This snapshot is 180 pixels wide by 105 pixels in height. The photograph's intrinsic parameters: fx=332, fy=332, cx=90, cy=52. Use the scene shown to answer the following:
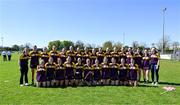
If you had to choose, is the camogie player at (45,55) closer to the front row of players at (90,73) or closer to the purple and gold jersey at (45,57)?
the purple and gold jersey at (45,57)

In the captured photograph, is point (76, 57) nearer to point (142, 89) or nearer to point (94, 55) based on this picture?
point (94, 55)

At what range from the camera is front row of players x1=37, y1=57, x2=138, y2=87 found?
14961 mm

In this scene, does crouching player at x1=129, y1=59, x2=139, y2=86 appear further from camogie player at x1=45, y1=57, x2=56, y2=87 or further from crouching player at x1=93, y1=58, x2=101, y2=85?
camogie player at x1=45, y1=57, x2=56, y2=87

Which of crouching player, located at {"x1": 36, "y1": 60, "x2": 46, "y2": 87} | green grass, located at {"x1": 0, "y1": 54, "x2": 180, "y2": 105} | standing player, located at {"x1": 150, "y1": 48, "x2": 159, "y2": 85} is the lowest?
green grass, located at {"x1": 0, "y1": 54, "x2": 180, "y2": 105}

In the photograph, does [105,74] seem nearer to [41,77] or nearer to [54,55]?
[54,55]

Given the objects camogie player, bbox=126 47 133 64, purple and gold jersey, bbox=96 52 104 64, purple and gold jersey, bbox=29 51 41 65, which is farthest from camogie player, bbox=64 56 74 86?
camogie player, bbox=126 47 133 64

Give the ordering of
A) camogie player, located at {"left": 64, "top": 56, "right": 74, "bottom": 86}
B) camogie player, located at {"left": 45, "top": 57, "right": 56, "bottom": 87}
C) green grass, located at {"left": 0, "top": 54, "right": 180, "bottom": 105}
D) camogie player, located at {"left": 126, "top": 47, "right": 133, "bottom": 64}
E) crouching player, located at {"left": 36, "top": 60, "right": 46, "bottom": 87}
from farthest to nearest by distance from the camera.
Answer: camogie player, located at {"left": 126, "top": 47, "right": 133, "bottom": 64} < camogie player, located at {"left": 64, "top": 56, "right": 74, "bottom": 86} < camogie player, located at {"left": 45, "top": 57, "right": 56, "bottom": 87} < crouching player, located at {"left": 36, "top": 60, "right": 46, "bottom": 87} < green grass, located at {"left": 0, "top": 54, "right": 180, "bottom": 105}

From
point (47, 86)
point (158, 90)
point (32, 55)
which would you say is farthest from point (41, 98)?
point (158, 90)

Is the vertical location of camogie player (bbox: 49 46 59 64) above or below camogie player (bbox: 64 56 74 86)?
above

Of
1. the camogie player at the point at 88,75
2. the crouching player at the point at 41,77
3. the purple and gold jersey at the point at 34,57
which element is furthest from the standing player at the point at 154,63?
the purple and gold jersey at the point at 34,57

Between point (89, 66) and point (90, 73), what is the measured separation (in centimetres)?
35

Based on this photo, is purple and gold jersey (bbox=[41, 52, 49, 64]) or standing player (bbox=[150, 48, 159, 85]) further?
standing player (bbox=[150, 48, 159, 85])

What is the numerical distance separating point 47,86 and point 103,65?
9.38ft

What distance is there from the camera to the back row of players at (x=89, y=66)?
49.1ft
